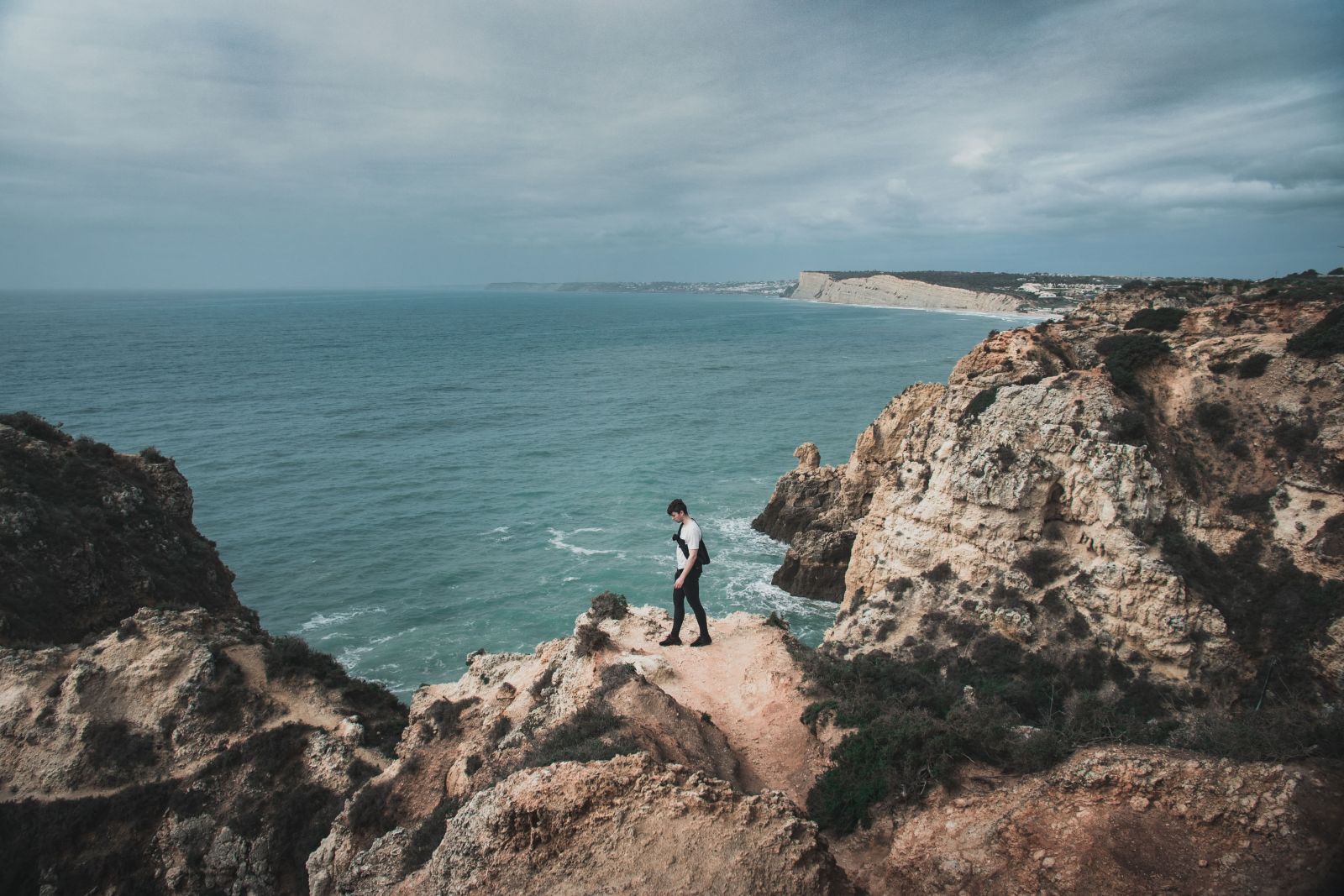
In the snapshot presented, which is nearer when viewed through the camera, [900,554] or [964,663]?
[964,663]

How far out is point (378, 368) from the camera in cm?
7900

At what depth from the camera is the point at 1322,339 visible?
65.0ft

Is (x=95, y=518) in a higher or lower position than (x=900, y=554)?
higher

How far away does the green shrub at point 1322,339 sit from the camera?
64.1ft

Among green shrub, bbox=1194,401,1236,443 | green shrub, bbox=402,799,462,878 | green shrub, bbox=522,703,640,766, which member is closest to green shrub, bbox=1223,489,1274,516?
green shrub, bbox=1194,401,1236,443

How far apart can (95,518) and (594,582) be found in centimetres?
1575

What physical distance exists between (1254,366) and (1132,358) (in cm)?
305

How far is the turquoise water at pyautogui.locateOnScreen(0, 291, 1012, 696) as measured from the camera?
2620cm

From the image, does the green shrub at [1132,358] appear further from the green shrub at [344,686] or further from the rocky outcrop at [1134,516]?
the green shrub at [344,686]

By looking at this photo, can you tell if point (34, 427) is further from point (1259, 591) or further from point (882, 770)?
point (1259, 591)

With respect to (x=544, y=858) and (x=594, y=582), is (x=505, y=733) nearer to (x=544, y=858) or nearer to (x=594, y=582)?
(x=544, y=858)

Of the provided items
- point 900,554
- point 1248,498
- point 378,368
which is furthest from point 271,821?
point 378,368

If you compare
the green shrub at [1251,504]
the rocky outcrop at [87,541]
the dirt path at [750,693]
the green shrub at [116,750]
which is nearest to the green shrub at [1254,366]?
the green shrub at [1251,504]

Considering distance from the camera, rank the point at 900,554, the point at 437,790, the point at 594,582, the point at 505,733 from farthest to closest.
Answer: the point at 594,582 < the point at 900,554 < the point at 505,733 < the point at 437,790
